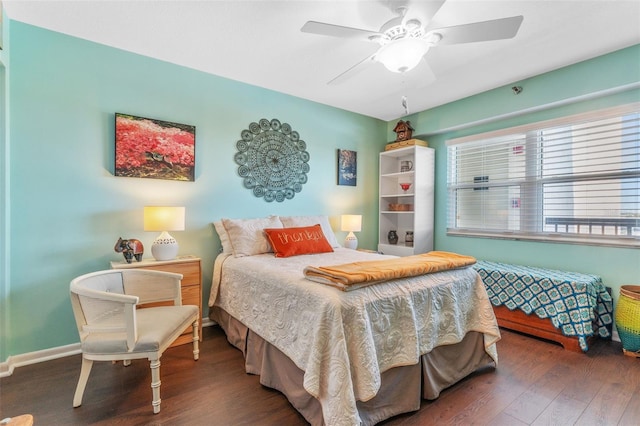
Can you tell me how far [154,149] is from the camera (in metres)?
2.72

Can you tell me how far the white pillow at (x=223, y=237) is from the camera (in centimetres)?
286

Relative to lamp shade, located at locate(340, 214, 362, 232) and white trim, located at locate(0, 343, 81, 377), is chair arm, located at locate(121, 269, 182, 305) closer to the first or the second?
white trim, located at locate(0, 343, 81, 377)

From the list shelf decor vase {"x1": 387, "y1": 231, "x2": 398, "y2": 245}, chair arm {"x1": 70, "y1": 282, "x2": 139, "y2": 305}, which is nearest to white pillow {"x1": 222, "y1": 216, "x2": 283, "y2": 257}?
chair arm {"x1": 70, "y1": 282, "x2": 139, "y2": 305}

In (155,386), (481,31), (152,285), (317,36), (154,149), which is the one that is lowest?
(155,386)

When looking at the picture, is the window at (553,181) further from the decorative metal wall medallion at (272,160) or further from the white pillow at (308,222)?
the decorative metal wall medallion at (272,160)

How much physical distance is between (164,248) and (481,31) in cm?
279

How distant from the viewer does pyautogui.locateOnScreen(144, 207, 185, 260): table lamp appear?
95.6 inches

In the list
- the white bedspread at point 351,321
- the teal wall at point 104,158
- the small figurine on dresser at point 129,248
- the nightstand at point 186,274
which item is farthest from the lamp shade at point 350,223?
the small figurine on dresser at point 129,248

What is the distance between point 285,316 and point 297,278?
0.24m

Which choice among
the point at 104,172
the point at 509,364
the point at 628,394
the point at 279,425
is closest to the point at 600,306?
the point at 628,394

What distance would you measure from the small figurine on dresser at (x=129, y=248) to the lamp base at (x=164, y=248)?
103 mm

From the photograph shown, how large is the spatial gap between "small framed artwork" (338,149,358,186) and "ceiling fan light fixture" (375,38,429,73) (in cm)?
210

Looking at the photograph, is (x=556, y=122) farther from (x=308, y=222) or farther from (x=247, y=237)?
(x=247, y=237)

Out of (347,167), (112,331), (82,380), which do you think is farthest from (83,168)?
(347,167)
